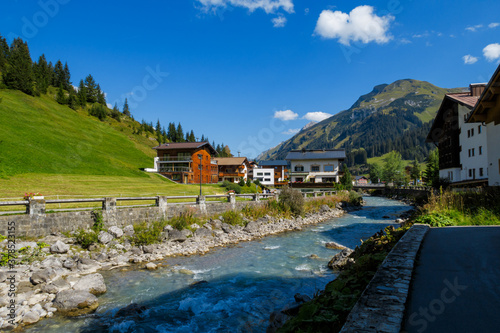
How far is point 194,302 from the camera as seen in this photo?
Result: 9.31 meters

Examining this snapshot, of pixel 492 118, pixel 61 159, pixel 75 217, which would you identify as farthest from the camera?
pixel 61 159

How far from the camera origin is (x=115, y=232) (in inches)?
606

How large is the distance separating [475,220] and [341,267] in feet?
20.6

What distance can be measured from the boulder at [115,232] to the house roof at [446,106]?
1547 inches

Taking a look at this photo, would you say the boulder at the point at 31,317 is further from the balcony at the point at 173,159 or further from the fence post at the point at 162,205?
the balcony at the point at 173,159

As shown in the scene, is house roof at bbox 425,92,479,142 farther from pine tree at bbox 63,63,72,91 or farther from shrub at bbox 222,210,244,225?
pine tree at bbox 63,63,72,91

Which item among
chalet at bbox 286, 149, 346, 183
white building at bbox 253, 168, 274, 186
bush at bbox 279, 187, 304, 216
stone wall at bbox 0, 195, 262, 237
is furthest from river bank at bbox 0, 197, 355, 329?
white building at bbox 253, 168, 274, 186

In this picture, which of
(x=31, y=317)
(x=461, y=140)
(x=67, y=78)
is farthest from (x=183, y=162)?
(x=67, y=78)

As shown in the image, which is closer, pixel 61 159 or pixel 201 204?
pixel 201 204

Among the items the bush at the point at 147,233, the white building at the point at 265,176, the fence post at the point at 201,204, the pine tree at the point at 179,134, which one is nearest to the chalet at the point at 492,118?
the fence post at the point at 201,204

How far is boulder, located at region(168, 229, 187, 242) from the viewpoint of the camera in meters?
16.7

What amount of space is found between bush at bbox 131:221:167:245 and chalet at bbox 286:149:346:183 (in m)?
50.0

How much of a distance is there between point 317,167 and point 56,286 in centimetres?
5966

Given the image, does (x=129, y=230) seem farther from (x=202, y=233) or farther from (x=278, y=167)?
(x=278, y=167)
